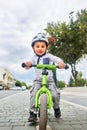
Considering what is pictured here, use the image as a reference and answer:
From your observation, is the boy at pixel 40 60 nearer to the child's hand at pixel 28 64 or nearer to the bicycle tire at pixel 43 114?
the child's hand at pixel 28 64

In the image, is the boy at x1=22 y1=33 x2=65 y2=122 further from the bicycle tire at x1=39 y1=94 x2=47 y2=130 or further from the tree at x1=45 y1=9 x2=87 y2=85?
the tree at x1=45 y1=9 x2=87 y2=85

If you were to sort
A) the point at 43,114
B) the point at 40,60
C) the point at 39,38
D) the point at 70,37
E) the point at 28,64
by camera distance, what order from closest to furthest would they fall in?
1. the point at 43,114
2. the point at 28,64
3. the point at 39,38
4. the point at 40,60
5. the point at 70,37

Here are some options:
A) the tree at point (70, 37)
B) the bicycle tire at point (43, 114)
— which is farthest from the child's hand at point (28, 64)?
the tree at point (70, 37)

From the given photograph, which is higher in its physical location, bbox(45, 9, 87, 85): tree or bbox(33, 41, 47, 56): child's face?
bbox(45, 9, 87, 85): tree

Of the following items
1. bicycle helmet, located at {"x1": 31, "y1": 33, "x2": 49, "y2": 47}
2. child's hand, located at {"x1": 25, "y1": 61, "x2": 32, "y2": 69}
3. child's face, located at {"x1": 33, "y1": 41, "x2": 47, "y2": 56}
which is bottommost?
child's hand, located at {"x1": 25, "y1": 61, "x2": 32, "y2": 69}

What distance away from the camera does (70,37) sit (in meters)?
51.9

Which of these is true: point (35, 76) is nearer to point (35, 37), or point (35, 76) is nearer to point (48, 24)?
point (35, 37)

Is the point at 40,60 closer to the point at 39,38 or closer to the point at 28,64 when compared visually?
the point at 39,38

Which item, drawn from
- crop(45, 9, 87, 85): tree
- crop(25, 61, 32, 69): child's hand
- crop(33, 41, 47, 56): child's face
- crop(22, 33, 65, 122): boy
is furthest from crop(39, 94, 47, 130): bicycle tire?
crop(45, 9, 87, 85): tree

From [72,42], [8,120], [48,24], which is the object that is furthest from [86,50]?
[8,120]

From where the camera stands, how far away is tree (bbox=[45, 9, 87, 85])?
170ft

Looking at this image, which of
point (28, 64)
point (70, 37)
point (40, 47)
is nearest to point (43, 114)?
point (28, 64)

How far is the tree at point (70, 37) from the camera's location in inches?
2035

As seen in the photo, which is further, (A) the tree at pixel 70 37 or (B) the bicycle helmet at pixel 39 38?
(A) the tree at pixel 70 37
